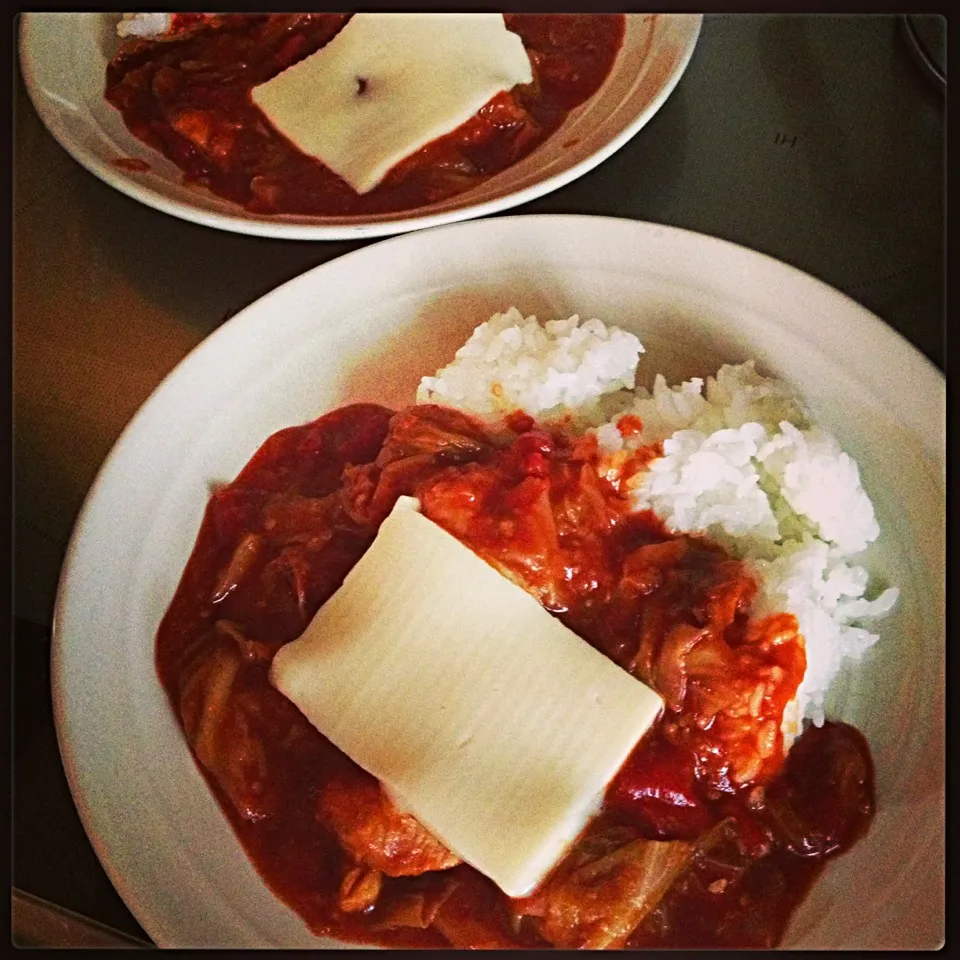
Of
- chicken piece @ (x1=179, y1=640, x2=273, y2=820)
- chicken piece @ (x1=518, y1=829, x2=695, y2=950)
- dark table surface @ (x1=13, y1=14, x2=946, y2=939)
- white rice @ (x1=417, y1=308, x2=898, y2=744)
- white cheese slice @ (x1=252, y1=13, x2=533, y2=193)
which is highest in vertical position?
white cheese slice @ (x1=252, y1=13, x2=533, y2=193)

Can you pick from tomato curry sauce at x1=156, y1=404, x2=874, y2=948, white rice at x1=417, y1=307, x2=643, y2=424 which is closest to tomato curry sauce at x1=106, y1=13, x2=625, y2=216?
white rice at x1=417, y1=307, x2=643, y2=424

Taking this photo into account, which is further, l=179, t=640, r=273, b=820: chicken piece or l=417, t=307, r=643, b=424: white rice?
l=417, t=307, r=643, b=424: white rice

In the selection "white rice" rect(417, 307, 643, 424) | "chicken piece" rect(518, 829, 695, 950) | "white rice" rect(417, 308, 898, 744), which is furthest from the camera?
"white rice" rect(417, 307, 643, 424)

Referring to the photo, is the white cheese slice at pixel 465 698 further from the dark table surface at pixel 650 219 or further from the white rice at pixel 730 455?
the dark table surface at pixel 650 219

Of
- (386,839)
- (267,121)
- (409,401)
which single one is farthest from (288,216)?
(386,839)

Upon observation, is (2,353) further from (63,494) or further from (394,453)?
(394,453)

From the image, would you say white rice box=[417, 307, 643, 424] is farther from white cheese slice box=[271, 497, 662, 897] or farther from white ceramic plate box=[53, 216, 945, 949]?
white cheese slice box=[271, 497, 662, 897]

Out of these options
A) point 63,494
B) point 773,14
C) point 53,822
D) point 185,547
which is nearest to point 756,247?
point 773,14
